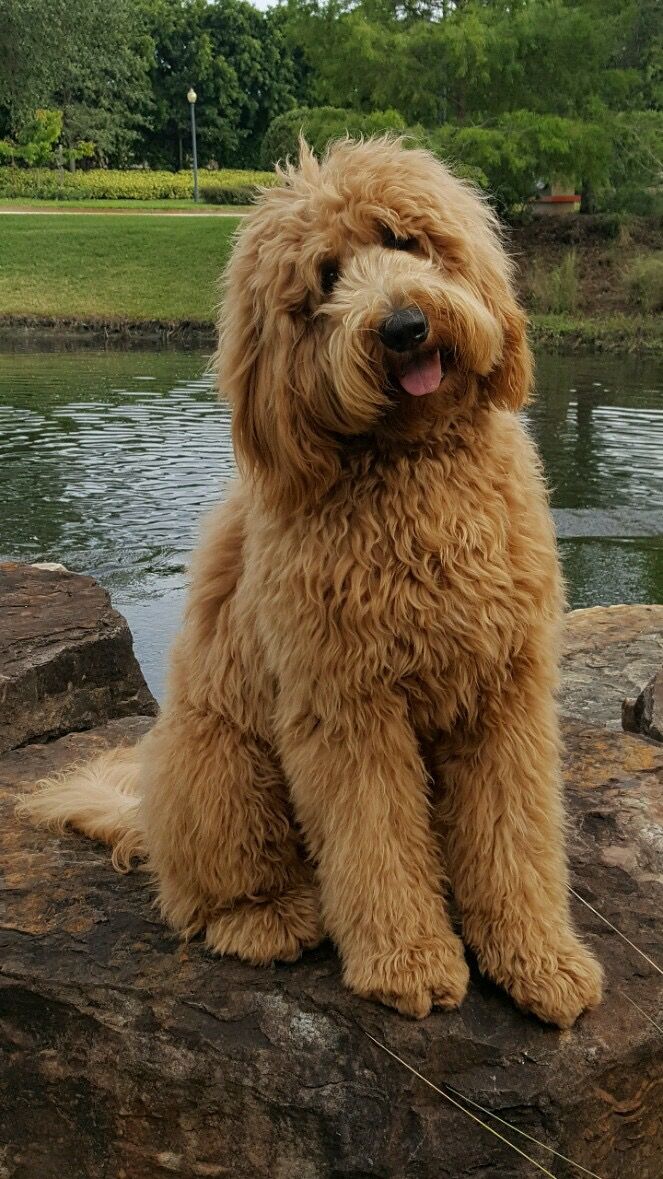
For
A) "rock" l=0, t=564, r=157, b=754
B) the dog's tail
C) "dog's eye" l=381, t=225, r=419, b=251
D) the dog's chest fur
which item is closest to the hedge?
"rock" l=0, t=564, r=157, b=754

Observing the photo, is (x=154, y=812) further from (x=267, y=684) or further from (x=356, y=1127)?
(x=356, y=1127)

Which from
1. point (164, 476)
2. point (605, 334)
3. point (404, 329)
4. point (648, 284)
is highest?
point (404, 329)

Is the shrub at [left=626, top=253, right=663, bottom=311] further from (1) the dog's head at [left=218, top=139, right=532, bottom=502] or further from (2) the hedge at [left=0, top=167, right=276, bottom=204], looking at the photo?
(2) the hedge at [left=0, top=167, right=276, bottom=204]

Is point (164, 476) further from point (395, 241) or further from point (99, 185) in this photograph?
point (99, 185)

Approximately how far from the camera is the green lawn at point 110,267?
79.1ft

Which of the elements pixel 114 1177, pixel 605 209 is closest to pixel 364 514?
pixel 114 1177

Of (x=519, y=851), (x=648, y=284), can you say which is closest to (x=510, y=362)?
(x=519, y=851)

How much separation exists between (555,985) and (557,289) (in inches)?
885

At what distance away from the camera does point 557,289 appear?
23.5m

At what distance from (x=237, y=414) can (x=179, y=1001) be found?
56.8 inches

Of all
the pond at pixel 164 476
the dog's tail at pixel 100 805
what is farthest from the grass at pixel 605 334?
the dog's tail at pixel 100 805

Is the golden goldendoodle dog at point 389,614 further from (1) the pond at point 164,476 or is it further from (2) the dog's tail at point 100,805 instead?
(1) the pond at point 164,476

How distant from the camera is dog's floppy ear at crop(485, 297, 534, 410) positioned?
2602 millimetres

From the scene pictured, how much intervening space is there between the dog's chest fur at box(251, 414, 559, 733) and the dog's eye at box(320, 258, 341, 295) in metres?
0.41
